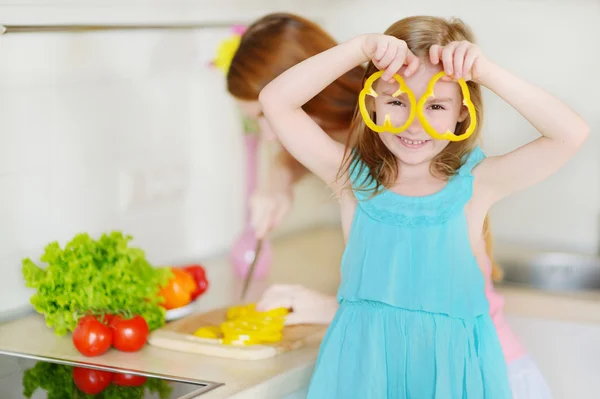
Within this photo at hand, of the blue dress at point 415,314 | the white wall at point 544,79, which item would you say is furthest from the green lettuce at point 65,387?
the white wall at point 544,79

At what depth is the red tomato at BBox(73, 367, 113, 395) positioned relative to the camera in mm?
1444

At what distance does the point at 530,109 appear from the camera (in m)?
1.31

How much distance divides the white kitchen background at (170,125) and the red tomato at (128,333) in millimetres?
284

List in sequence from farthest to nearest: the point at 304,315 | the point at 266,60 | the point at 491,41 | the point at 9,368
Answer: the point at 491,41 → the point at 266,60 → the point at 304,315 → the point at 9,368

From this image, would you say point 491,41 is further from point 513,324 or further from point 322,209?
point 513,324

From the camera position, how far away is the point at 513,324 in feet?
6.50

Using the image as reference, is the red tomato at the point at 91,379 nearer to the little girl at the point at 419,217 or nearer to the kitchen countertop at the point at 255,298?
the kitchen countertop at the point at 255,298

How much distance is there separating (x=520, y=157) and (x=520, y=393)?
45cm

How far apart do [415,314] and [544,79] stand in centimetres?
119

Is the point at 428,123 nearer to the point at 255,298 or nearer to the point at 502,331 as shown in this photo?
the point at 502,331

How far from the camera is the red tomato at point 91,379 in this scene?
1.44 metres

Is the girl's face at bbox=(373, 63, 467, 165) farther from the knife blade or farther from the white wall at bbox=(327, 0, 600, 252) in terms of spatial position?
the white wall at bbox=(327, 0, 600, 252)

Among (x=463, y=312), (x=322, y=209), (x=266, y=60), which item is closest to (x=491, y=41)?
(x=322, y=209)

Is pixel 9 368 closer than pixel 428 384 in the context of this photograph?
No
